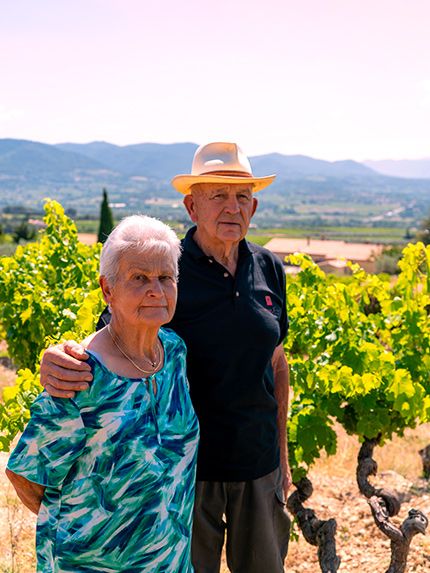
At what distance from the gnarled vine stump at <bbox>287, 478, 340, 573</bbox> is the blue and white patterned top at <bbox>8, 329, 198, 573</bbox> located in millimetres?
1901

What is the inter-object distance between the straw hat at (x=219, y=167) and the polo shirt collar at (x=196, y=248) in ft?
0.68

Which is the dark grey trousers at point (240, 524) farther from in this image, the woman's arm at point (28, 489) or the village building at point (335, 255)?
the village building at point (335, 255)

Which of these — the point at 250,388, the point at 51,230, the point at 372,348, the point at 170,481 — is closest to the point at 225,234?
the point at 250,388

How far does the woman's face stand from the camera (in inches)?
75.8

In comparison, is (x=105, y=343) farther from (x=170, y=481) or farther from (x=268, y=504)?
(x=268, y=504)

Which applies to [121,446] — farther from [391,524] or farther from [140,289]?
[391,524]

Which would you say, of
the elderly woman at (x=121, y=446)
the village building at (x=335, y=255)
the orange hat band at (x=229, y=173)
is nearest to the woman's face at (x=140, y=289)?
the elderly woman at (x=121, y=446)

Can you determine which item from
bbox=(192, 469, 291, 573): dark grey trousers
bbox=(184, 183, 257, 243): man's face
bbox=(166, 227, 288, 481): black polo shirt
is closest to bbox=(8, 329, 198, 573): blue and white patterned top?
bbox=(166, 227, 288, 481): black polo shirt

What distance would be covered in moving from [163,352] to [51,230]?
3.79 m

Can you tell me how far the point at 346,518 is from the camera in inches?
196

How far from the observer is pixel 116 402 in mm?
1838

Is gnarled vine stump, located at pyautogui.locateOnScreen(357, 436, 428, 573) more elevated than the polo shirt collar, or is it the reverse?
the polo shirt collar

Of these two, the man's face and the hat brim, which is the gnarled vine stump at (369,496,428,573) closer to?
the man's face

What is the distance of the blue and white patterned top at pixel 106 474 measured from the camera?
5.84 feet
